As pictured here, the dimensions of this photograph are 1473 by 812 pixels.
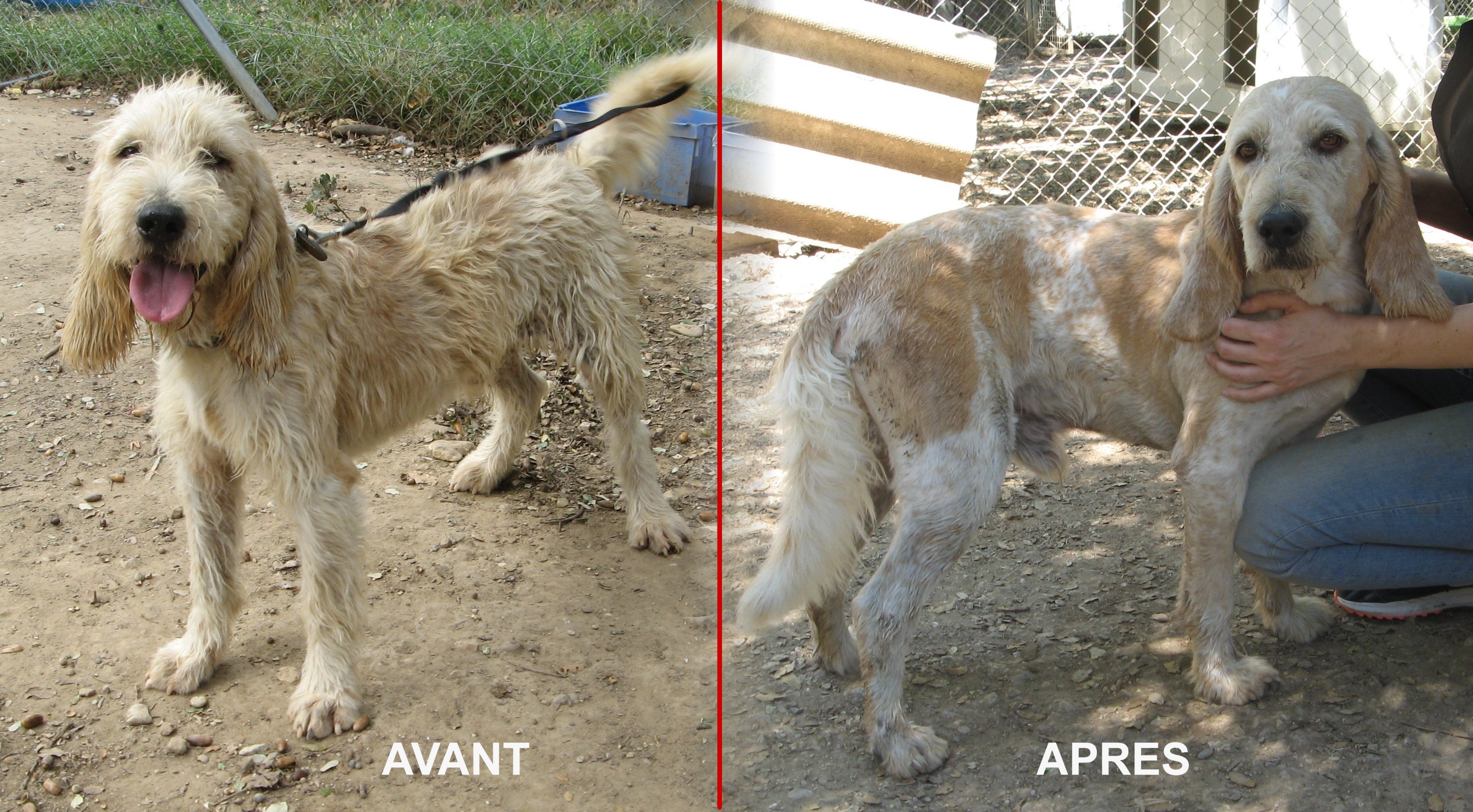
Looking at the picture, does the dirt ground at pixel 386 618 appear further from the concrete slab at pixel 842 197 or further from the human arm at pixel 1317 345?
the human arm at pixel 1317 345

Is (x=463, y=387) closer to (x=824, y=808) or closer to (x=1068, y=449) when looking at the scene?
(x=824, y=808)

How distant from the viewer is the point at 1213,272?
2766mm

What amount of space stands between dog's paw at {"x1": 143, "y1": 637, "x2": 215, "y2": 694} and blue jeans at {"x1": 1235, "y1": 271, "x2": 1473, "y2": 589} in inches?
117

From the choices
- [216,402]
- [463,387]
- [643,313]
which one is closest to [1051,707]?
[463,387]

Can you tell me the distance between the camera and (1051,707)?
9.87 ft

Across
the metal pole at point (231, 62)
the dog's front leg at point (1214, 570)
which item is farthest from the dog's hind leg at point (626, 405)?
the metal pole at point (231, 62)

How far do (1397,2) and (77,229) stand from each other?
8167 millimetres

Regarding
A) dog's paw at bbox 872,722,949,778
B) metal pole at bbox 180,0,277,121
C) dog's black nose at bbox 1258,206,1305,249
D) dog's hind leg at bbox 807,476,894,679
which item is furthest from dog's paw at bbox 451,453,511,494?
metal pole at bbox 180,0,277,121

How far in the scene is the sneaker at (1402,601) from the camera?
3232 millimetres

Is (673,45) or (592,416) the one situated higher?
(673,45)

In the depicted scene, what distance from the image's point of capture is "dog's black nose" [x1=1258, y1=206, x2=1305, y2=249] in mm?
2512

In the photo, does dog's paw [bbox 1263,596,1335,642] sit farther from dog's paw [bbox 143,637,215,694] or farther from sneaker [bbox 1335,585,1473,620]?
dog's paw [bbox 143,637,215,694]

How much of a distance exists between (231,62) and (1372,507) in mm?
7164

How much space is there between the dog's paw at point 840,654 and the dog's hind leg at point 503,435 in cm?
170
